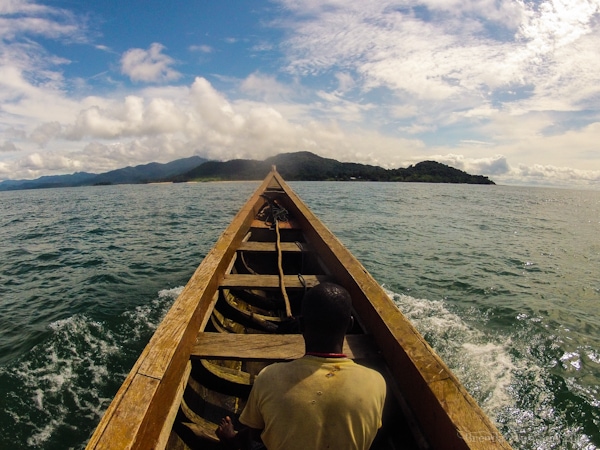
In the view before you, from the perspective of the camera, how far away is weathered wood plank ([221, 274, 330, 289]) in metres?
4.89

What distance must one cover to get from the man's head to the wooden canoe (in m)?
1.02

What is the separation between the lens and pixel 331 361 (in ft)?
5.34

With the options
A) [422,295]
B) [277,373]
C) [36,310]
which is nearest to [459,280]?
[422,295]

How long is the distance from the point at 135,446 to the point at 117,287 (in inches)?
317

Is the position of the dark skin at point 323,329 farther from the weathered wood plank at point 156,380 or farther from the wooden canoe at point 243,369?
the weathered wood plank at point 156,380

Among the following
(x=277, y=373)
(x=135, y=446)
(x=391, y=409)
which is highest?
(x=277, y=373)

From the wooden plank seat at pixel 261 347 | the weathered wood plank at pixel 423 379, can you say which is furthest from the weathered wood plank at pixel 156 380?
the weathered wood plank at pixel 423 379

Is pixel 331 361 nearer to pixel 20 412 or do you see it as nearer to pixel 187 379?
pixel 187 379

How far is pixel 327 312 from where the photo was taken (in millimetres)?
1654

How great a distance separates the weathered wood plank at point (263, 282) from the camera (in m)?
4.89

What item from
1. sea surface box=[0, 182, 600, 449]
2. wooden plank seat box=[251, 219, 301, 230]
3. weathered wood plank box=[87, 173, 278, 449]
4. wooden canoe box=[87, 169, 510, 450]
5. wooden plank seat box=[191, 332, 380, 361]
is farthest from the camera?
wooden plank seat box=[251, 219, 301, 230]

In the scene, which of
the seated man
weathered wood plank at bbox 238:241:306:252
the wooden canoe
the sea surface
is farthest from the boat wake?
the seated man

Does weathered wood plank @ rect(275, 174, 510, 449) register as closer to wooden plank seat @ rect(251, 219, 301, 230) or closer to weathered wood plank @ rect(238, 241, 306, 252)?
weathered wood plank @ rect(238, 241, 306, 252)

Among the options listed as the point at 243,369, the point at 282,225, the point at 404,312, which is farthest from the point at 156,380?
the point at 282,225
